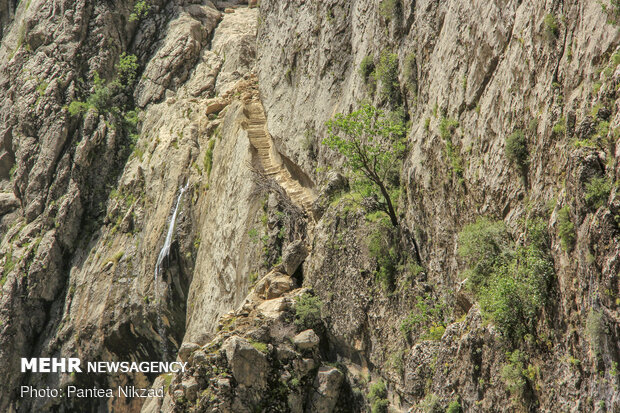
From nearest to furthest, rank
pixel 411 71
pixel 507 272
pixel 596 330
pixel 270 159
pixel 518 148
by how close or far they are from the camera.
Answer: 1. pixel 596 330
2. pixel 518 148
3. pixel 507 272
4. pixel 411 71
5. pixel 270 159

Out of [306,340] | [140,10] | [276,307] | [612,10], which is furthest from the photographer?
[140,10]

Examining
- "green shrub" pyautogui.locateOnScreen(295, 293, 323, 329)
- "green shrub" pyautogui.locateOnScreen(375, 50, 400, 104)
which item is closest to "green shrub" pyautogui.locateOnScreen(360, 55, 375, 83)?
"green shrub" pyautogui.locateOnScreen(375, 50, 400, 104)

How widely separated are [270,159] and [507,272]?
16389 millimetres

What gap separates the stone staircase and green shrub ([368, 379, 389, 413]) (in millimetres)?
8353

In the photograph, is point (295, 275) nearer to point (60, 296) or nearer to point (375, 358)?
point (375, 358)

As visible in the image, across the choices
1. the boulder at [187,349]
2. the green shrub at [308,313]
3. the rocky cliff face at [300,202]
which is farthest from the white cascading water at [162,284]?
the green shrub at [308,313]

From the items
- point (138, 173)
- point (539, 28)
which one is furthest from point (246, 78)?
point (539, 28)

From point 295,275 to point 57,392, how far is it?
65.2 ft

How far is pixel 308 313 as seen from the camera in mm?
19047

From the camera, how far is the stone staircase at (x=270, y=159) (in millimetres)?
24156

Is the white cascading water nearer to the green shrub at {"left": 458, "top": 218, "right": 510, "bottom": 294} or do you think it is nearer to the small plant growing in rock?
the small plant growing in rock

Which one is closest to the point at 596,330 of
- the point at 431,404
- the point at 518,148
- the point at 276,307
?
the point at 518,148

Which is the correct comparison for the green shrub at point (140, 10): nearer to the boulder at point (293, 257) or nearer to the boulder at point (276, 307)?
the boulder at point (293, 257)

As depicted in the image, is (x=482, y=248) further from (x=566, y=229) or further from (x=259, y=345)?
(x=259, y=345)
